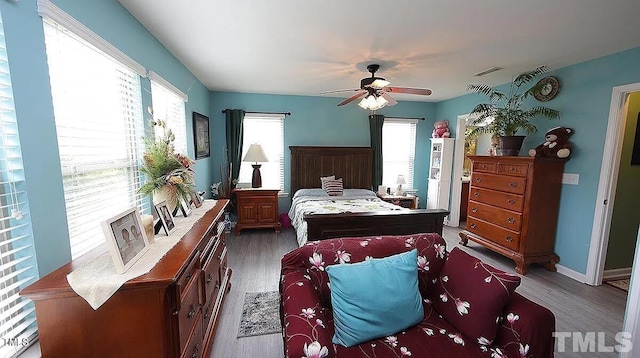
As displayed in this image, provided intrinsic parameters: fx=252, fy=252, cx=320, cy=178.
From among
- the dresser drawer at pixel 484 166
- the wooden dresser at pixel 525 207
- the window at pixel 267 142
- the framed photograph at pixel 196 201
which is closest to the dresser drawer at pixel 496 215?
the wooden dresser at pixel 525 207

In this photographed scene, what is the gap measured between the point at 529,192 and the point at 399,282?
8.54 ft

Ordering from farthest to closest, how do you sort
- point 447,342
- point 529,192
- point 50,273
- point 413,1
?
1. point 529,192
2. point 413,1
3. point 447,342
4. point 50,273

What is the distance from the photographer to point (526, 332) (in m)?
1.17

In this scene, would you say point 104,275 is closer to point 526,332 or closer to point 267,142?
point 526,332

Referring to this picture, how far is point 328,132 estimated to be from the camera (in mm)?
4871

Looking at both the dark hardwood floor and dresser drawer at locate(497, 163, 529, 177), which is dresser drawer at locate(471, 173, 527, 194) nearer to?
dresser drawer at locate(497, 163, 529, 177)

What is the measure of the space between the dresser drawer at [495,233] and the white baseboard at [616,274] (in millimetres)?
989

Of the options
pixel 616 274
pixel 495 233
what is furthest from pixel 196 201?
pixel 616 274

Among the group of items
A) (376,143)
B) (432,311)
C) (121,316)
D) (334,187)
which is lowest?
(432,311)

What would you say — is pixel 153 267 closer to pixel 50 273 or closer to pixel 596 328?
pixel 50 273

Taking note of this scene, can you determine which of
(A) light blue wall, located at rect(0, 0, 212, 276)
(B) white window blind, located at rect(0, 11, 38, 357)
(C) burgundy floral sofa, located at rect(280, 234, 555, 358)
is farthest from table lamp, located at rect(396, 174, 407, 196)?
(B) white window blind, located at rect(0, 11, 38, 357)

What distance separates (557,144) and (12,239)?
15.1ft

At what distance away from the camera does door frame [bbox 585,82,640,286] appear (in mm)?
2592

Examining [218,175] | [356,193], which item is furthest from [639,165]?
[218,175]
